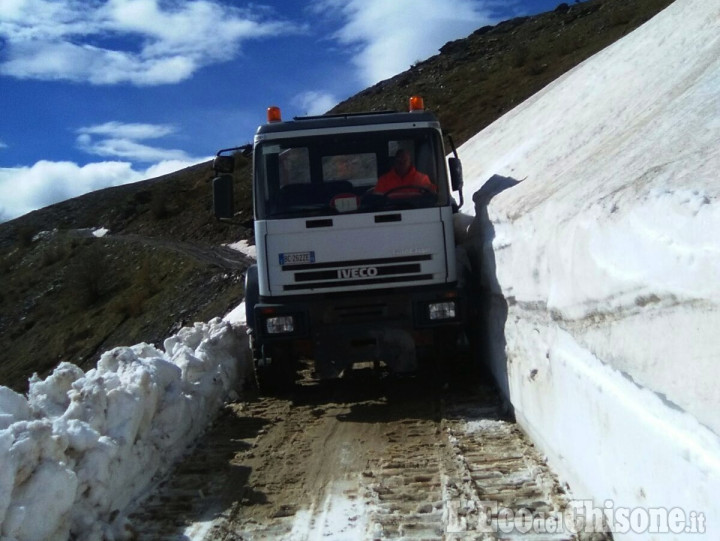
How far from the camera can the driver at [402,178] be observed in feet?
25.5

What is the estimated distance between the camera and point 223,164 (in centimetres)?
813

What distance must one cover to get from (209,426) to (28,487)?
3.01m

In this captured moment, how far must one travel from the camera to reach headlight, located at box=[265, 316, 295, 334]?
7.57 meters

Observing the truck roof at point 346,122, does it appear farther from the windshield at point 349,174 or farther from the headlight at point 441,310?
the headlight at point 441,310

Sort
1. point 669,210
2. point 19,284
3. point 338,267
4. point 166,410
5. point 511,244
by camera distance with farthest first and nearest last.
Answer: point 19,284, point 338,267, point 511,244, point 166,410, point 669,210

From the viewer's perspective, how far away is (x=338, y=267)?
7578 millimetres

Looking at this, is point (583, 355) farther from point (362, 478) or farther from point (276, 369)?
point (276, 369)

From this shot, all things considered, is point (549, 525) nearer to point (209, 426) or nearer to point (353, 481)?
point (353, 481)

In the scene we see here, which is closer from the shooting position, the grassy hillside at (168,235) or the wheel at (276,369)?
the wheel at (276,369)

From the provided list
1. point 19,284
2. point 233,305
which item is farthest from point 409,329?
point 19,284

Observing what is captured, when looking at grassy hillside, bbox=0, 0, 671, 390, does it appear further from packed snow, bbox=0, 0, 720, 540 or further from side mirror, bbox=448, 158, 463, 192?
packed snow, bbox=0, 0, 720, 540

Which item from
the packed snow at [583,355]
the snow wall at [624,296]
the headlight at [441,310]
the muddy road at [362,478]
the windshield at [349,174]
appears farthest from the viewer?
the windshield at [349,174]

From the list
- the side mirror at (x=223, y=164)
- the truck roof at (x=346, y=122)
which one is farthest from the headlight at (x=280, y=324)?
the truck roof at (x=346, y=122)

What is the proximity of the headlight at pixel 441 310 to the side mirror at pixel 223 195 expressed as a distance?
240 cm
